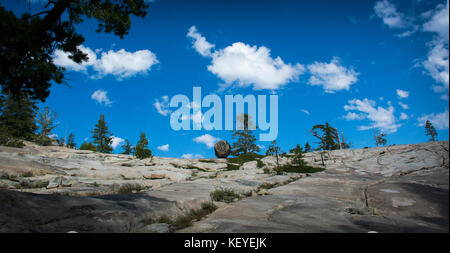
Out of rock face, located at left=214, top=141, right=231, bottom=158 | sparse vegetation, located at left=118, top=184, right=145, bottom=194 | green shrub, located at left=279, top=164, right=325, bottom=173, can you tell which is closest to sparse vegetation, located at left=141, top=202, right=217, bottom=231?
sparse vegetation, located at left=118, top=184, right=145, bottom=194

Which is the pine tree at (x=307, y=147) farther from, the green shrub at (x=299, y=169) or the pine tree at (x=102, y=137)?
the pine tree at (x=102, y=137)

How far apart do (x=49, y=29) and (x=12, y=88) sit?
6.96 ft

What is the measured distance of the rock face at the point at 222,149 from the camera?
157ft

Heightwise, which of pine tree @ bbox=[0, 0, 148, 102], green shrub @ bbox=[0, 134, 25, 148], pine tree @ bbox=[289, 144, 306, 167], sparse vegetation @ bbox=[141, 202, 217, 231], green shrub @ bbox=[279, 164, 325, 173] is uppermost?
pine tree @ bbox=[0, 0, 148, 102]

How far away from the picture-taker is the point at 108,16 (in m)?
6.99

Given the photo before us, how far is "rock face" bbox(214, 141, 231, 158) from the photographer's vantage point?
47.8m

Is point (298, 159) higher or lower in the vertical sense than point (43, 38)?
lower

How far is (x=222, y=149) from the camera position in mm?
48156

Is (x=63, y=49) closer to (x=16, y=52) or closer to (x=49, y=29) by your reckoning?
(x=49, y=29)

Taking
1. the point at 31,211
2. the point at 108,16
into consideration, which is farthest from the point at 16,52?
the point at 31,211

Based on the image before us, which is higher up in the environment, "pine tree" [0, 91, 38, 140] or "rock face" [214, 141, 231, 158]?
"pine tree" [0, 91, 38, 140]

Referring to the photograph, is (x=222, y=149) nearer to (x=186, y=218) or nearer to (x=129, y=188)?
(x=129, y=188)

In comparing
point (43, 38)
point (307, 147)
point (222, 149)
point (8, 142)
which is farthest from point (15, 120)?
point (307, 147)

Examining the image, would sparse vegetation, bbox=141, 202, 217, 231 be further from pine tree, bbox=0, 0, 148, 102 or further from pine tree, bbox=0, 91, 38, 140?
pine tree, bbox=0, 91, 38, 140
